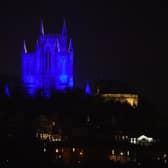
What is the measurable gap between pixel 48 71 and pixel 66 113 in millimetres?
14097

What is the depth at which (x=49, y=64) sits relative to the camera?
65.2 metres

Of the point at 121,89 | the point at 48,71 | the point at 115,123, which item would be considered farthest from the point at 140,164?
the point at 121,89

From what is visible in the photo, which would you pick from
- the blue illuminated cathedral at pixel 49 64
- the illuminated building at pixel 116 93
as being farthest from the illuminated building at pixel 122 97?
the blue illuminated cathedral at pixel 49 64

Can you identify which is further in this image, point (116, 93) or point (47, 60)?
point (116, 93)

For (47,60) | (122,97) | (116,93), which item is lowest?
(122,97)

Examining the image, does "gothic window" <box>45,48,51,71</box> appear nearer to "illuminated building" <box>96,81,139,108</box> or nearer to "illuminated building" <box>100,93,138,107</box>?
"illuminated building" <box>96,81,139,108</box>

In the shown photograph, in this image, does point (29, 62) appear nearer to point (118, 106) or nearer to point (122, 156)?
point (118, 106)

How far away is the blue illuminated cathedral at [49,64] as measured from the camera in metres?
64.6

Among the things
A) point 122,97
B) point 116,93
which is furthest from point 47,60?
point 116,93

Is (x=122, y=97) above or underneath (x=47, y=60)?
underneath

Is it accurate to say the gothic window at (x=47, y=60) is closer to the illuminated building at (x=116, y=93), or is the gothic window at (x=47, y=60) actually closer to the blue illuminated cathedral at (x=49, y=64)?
the blue illuminated cathedral at (x=49, y=64)

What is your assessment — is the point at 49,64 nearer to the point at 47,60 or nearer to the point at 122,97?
the point at 47,60

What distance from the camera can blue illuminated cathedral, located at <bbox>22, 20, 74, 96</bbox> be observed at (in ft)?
212

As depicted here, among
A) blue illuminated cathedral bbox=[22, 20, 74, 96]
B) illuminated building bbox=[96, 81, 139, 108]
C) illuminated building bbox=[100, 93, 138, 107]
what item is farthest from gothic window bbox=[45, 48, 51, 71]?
illuminated building bbox=[100, 93, 138, 107]
